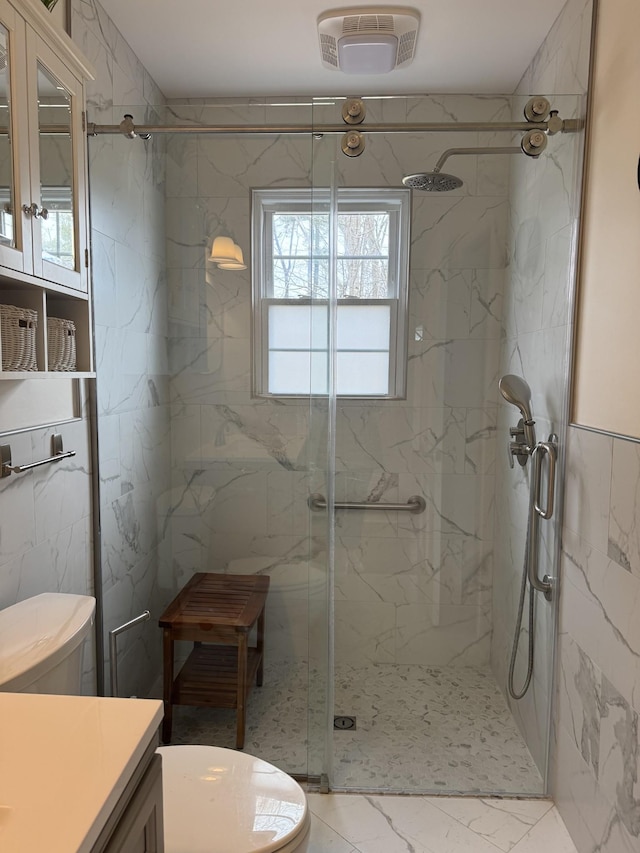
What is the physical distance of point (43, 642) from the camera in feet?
4.20

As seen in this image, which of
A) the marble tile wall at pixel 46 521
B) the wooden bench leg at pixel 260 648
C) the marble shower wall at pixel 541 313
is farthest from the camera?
the wooden bench leg at pixel 260 648

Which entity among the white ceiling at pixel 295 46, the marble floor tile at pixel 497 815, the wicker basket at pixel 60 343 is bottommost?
the marble floor tile at pixel 497 815

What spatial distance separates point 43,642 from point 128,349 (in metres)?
1.04

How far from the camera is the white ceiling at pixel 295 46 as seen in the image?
1971mm

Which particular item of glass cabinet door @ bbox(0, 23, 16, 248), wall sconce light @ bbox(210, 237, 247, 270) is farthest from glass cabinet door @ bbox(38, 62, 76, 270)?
wall sconce light @ bbox(210, 237, 247, 270)

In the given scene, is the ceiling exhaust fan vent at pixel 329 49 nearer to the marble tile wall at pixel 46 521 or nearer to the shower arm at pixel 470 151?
the shower arm at pixel 470 151

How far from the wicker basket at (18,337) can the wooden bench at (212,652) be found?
3.54 ft

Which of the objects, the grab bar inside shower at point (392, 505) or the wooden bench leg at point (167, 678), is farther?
the grab bar inside shower at point (392, 505)

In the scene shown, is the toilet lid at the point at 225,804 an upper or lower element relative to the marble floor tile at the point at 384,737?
upper

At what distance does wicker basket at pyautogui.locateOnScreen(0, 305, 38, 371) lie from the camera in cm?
122

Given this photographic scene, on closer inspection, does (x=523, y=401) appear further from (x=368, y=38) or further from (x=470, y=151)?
(x=368, y=38)

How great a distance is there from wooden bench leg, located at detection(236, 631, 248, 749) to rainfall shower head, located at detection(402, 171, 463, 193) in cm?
172

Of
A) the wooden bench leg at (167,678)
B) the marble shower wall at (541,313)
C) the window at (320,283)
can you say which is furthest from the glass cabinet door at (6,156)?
the marble shower wall at (541,313)

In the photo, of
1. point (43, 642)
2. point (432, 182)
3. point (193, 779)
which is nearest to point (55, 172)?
point (43, 642)
